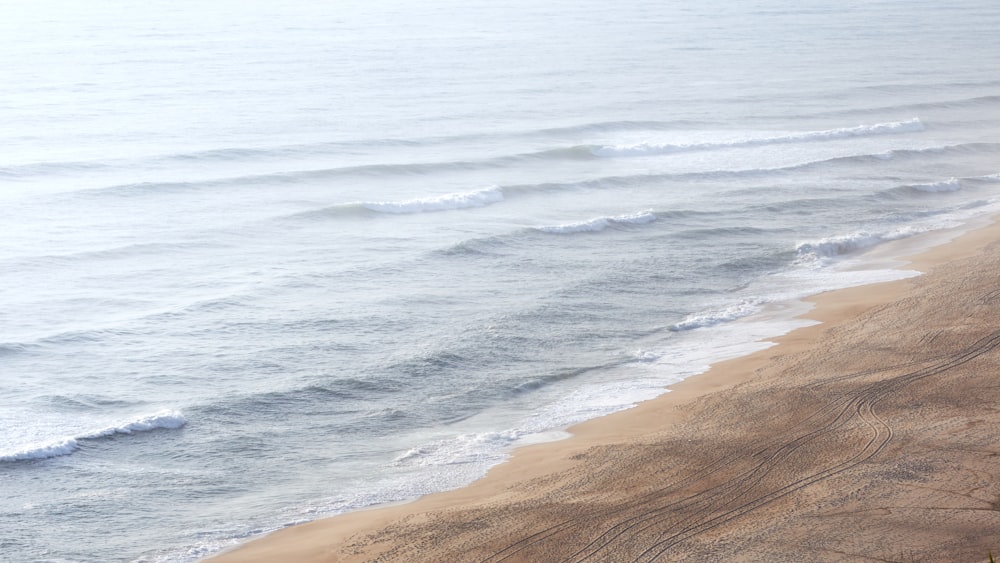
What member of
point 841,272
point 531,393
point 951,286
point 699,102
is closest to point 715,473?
point 531,393

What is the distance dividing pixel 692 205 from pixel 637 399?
1221cm

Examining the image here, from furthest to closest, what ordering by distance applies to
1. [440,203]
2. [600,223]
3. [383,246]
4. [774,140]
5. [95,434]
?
1. [774,140]
2. [440,203]
3. [600,223]
4. [383,246]
5. [95,434]

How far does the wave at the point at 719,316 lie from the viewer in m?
16.0

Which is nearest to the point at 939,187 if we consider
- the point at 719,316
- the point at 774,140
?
the point at 774,140

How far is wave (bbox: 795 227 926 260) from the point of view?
66.2 feet

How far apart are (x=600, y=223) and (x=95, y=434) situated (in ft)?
42.1

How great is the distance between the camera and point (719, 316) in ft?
53.7

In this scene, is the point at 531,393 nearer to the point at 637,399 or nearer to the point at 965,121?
the point at 637,399

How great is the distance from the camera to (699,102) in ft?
127

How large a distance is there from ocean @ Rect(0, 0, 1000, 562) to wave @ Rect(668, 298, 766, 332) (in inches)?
2.4

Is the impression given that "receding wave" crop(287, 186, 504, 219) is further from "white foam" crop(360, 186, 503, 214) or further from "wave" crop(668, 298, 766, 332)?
"wave" crop(668, 298, 766, 332)

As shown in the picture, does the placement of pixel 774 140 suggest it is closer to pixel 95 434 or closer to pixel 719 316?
pixel 719 316

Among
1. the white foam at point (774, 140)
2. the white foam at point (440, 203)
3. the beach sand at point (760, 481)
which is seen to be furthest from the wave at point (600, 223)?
the beach sand at point (760, 481)

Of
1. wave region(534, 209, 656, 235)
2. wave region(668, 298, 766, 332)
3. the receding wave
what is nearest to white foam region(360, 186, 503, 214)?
the receding wave
